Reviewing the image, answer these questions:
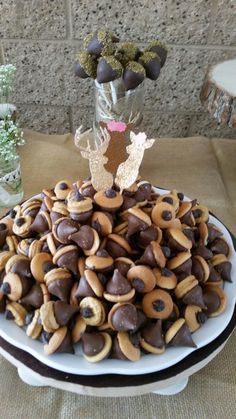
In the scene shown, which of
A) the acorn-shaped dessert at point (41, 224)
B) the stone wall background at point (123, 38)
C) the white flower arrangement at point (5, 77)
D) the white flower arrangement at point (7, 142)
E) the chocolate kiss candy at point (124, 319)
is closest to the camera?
the chocolate kiss candy at point (124, 319)

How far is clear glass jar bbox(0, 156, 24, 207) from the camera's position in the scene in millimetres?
835

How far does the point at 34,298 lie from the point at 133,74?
506 mm

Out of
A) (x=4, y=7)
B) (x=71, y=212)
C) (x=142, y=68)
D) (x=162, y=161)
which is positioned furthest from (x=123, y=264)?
(x=4, y=7)

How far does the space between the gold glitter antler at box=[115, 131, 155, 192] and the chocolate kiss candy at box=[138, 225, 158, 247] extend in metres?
0.09

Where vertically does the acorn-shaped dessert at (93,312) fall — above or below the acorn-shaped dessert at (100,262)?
below

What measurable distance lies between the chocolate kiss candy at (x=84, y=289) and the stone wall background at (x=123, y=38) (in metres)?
0.91

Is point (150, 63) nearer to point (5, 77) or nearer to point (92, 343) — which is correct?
point (5, 77)

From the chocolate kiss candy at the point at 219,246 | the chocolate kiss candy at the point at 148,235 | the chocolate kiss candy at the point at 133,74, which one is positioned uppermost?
the chocolate kiss candy at the point at 133,74

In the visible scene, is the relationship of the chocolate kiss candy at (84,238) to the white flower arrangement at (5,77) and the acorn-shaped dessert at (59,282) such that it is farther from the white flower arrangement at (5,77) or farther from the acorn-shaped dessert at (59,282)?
the white flower arrangement at (5,77)

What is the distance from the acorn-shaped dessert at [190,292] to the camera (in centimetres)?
50

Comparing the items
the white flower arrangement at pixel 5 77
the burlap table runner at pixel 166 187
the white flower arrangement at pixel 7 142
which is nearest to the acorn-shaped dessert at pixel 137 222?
the burlap table runner at pixel 166 187

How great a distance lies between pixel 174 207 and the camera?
58 centimetres

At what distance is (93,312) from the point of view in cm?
48

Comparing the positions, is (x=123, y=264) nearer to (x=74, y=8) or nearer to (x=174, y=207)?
(x=174, y=207)
